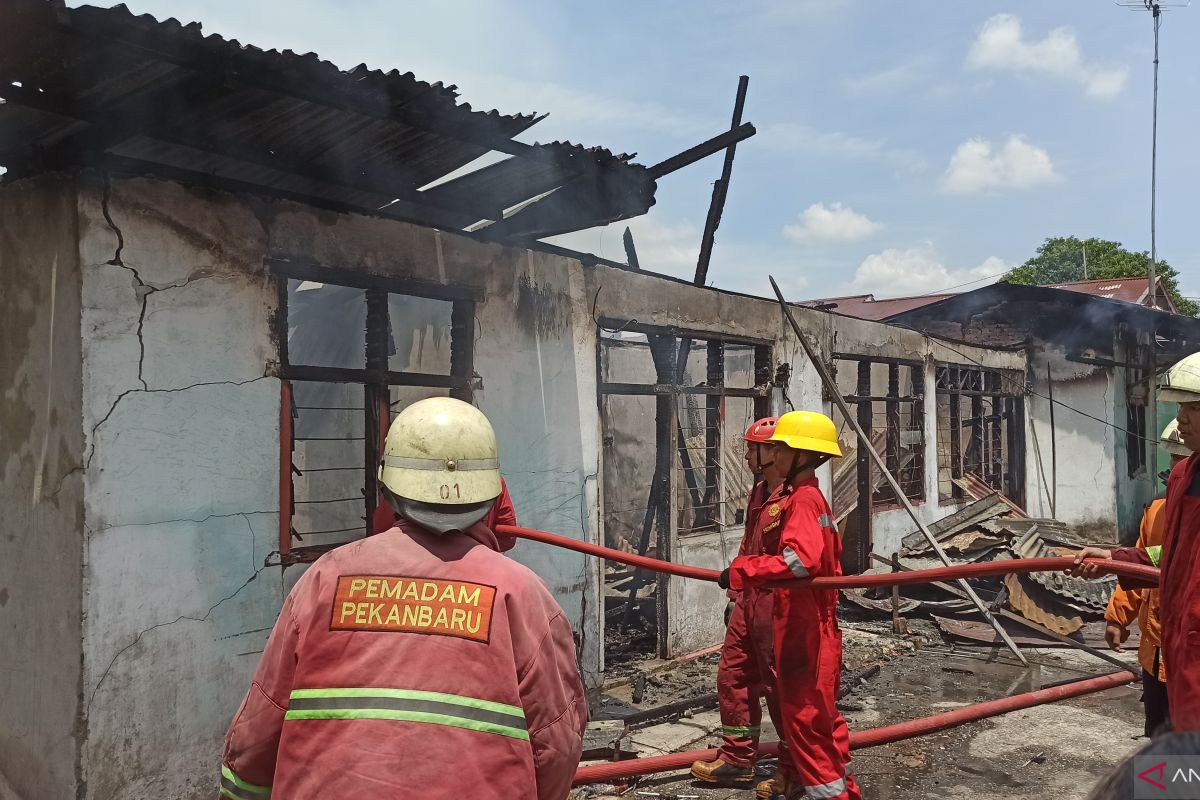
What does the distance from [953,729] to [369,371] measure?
15.7ft

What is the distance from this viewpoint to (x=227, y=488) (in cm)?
436

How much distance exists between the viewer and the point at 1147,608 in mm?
4176

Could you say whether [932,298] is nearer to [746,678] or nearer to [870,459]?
[870,459]

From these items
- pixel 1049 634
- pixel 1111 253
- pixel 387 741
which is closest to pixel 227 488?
pixel 387 741

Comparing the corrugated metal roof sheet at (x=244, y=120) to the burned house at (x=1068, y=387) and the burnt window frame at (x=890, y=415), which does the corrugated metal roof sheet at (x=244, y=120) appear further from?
the burned house at (x=1068, y=387)

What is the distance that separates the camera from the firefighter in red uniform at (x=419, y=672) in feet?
5.74

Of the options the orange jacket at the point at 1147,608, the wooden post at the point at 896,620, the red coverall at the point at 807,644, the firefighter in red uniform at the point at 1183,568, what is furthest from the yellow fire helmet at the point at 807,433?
the wooden post at the point at 896,620

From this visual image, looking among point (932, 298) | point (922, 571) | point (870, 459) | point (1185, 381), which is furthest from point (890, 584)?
point (932, 298)

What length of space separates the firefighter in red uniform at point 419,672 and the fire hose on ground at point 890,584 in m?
2.27

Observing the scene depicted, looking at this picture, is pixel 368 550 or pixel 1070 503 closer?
pixel 368 550

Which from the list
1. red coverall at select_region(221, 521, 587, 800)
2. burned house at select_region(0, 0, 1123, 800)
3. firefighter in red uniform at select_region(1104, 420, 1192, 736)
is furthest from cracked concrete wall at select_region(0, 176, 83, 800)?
A: firefighter in red uniform at select_region(1104, 420, 1192, 736)

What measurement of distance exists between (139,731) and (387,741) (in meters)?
2.99

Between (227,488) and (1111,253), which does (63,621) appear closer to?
(227,488)

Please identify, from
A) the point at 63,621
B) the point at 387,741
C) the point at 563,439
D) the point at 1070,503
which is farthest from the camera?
the point at 1070,503
